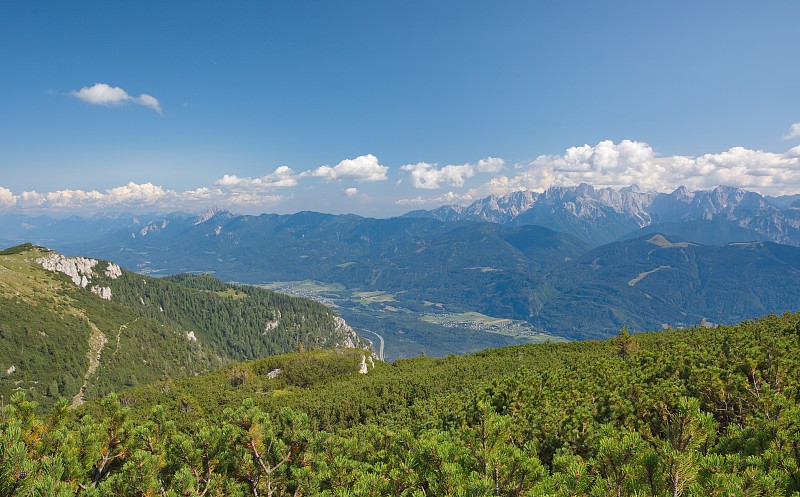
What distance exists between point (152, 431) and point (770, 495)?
56.7 ft

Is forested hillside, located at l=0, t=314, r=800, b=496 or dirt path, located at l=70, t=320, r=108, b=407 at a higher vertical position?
forested hillside, located at l=0, t=314, r=800, b=496

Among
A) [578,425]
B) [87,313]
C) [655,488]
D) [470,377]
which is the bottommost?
[87,313]

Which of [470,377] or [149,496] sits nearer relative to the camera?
[149,496]

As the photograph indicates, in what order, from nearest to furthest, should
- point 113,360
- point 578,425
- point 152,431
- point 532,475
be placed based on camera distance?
point 532,475 < point 152,431 < point 578,425 < point 113,360

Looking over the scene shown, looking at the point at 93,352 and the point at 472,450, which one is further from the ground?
the point at 472,450

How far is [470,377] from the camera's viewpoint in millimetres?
65562

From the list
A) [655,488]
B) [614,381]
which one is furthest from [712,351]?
[655,488]

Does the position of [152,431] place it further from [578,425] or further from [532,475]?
[578,425]

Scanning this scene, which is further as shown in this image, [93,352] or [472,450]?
[93,352]

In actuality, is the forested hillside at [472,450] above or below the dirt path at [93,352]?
above

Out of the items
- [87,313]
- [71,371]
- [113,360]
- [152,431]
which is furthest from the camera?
[87,313]

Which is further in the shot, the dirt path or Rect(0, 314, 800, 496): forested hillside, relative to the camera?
the dirt path

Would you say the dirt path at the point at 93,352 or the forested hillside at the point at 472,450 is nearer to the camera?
the forested hillside at the point at 472,450

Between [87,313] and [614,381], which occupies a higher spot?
[614,381]
